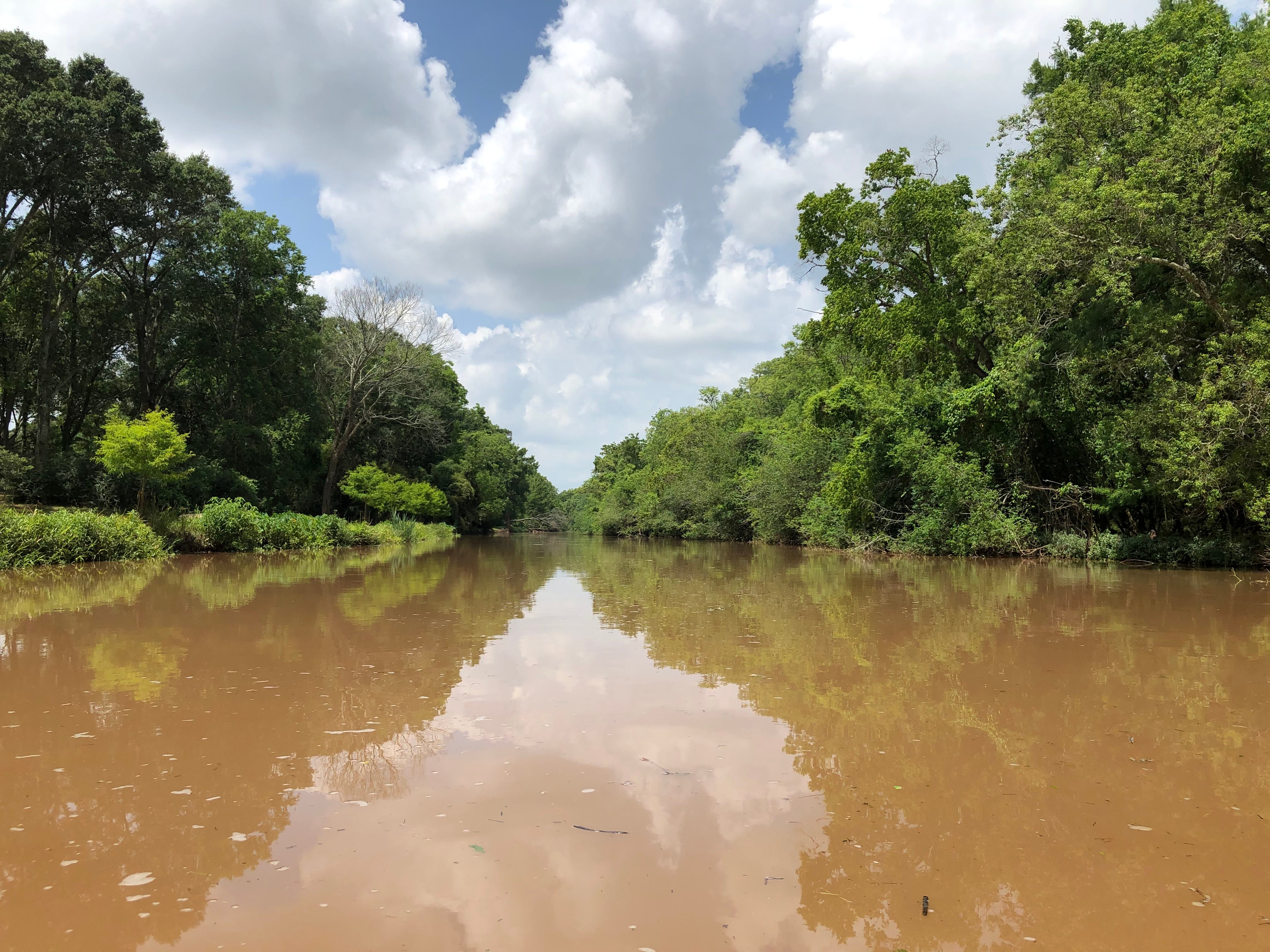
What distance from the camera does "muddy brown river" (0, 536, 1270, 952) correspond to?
8.30 feet

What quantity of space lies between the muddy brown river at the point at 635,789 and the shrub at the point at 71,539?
365 inches

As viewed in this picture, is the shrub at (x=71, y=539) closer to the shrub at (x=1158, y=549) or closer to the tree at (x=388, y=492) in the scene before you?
the tree at (x=388, y=492)

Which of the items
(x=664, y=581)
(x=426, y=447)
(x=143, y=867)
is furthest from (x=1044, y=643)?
(x=426, y=447)

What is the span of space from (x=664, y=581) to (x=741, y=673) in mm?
9359

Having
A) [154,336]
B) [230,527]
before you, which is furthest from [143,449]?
[154,336]

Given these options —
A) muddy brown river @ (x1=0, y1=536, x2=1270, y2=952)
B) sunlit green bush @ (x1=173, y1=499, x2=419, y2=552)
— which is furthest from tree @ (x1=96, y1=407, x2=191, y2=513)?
muddy brown river @ (x1=0, y1=536, x2=1270, y2=952)

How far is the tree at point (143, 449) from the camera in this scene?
765 inches

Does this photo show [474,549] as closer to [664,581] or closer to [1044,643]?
[664,581]

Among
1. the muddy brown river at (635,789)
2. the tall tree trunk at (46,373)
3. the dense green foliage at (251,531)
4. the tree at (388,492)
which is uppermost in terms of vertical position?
the tall tree trunk at (46,373)

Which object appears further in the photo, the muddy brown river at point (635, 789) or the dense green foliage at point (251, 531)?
the dense green foliage at point (251, 531)

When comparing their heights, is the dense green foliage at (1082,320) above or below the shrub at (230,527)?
above

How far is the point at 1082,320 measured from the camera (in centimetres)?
1694

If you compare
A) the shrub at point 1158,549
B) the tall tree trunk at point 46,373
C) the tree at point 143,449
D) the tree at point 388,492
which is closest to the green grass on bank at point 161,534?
the tree at point 143,449

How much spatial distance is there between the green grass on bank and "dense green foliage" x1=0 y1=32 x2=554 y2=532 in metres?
2.07
